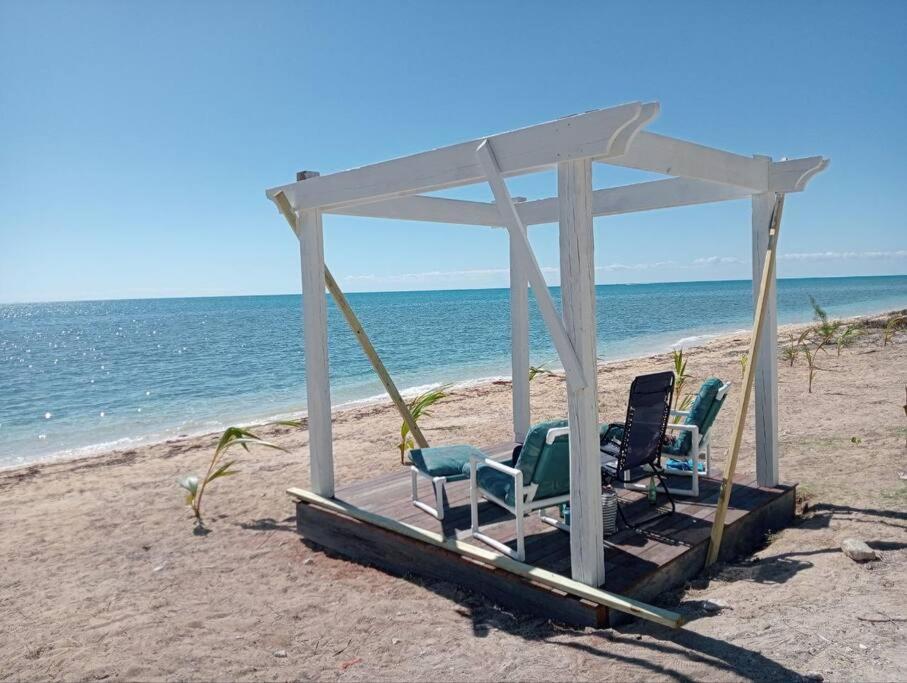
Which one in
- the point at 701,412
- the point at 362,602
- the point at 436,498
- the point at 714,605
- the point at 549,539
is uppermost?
the point at 701,412

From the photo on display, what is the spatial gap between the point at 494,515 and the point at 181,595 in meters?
1.97

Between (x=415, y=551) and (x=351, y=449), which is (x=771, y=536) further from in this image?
(x=351, y=449)

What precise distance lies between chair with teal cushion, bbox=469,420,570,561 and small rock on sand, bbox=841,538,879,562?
1.55 meters

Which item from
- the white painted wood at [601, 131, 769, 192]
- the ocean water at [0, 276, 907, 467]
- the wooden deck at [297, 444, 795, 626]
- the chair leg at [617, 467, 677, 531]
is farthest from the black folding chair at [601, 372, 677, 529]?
the ocean water at [0, 276, 907, 467]

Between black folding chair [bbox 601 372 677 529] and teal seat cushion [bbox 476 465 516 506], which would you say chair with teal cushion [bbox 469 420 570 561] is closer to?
teal seat cushion [bbox 476 465 516 506]

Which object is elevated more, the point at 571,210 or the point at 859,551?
the point at 571,210

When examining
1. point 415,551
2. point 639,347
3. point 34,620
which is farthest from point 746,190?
point 639,347

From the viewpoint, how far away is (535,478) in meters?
3.35

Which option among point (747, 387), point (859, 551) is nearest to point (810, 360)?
point (747, 387)

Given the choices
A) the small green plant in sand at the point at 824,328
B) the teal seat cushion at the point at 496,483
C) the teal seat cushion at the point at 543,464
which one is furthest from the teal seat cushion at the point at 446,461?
the small green plant in sand at the point at 824,328

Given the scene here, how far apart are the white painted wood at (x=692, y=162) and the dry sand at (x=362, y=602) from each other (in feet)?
7.05

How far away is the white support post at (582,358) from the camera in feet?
9.18

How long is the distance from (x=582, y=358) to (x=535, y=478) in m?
0.85

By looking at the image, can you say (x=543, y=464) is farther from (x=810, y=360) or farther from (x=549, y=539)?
(x=810, y=360)
